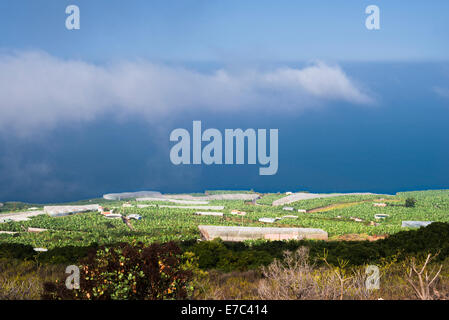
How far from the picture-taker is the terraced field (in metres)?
29.3

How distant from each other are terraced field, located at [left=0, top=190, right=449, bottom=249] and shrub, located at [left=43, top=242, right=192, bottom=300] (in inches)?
692

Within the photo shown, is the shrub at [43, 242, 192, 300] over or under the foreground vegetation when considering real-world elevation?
over

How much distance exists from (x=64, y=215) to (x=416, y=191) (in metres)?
47.9

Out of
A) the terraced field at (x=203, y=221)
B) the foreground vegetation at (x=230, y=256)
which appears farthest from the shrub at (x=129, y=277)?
the terraced field at (x=203, y=221)

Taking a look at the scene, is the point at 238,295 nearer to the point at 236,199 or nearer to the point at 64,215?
the point at 64,215

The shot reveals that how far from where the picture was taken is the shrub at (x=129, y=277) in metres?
6.37

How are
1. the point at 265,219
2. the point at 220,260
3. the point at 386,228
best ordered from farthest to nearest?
1. the point at 265,219
2. the point at 386,228
3. the point at 220,260

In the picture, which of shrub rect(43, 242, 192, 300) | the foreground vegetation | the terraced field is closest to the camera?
shrub rect(43, 242, 192, 300)

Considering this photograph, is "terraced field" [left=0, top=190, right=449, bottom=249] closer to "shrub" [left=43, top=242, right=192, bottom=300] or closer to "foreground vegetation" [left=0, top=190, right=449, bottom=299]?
"foreground vegetation" [left=0, top=190, right=449, bottom=299]

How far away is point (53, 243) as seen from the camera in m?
27.1

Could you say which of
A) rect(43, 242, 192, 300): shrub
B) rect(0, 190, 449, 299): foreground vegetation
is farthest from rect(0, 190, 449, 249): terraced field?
rect(43, 242, 192, 300): shrub

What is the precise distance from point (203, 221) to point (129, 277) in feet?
106

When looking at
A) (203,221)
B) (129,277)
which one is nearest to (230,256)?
(129,277)
